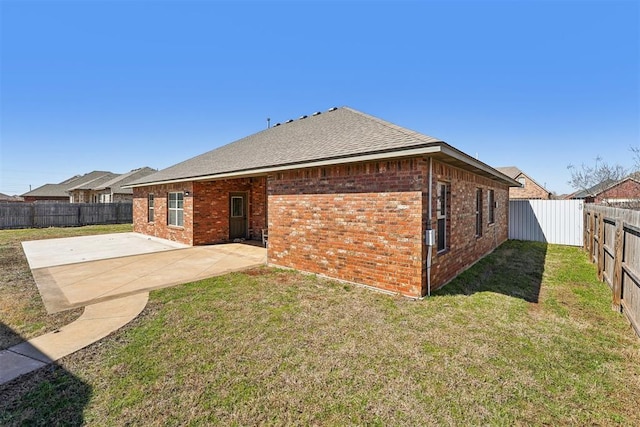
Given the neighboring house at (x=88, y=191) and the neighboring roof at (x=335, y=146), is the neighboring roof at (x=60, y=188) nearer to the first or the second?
the neighboring house at (x=88, y=191)

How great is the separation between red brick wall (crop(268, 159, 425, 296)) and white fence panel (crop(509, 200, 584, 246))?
12.1m

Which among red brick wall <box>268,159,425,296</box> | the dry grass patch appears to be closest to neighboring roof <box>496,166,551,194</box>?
red brick wall <box>268,159,425,296</box>

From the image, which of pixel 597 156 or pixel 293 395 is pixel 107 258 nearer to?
pixel 293 395

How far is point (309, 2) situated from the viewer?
8.02 meters

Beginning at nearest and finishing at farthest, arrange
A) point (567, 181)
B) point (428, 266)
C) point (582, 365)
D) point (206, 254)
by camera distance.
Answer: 1. point (582, 365)
2. point (428, 266)
3. point (206, 254)
4. point (567, 181)

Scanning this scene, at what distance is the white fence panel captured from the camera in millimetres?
12938

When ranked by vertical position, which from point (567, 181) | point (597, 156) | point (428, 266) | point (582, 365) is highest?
point (597, 156)

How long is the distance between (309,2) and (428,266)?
7.86m

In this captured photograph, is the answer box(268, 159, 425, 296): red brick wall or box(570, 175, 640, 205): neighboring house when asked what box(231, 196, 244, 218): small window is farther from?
box(570, 175, 640, 205): neighboring house

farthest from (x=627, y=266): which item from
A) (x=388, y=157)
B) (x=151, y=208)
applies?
(x=151, y=208)

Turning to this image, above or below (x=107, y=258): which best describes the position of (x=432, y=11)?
above

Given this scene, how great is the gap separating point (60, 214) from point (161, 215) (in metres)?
13.3

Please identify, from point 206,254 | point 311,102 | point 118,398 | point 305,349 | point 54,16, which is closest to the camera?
point 118,398

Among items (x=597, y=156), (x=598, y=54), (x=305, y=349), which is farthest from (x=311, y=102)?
(x=597, y=156)
